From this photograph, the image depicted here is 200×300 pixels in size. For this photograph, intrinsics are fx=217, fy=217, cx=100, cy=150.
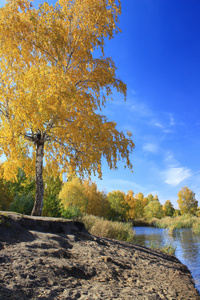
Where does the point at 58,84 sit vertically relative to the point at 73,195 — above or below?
above

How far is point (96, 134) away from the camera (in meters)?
8.94

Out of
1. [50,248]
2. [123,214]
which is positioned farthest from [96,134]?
[123,214]

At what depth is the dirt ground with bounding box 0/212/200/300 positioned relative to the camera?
10.8ft

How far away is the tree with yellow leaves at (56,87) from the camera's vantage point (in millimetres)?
7938

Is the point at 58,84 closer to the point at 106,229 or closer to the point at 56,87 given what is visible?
the point at 56,87

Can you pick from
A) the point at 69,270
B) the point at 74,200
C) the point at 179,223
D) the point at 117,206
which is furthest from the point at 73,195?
the point at 69,270

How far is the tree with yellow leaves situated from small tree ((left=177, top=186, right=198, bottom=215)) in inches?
2284

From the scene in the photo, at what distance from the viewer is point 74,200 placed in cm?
3025

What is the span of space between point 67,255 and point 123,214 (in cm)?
4827

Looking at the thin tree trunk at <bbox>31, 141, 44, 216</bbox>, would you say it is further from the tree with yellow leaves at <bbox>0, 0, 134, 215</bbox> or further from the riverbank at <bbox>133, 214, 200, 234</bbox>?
the riverbank at <bbox>133, 214, 200, 234</bbox>

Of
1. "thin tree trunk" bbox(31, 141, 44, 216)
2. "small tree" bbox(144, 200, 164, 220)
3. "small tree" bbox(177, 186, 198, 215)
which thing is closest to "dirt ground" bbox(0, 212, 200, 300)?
"thin tree trunk" bbox(31, 141, 44, 216)

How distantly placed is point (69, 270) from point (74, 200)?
26739 mm

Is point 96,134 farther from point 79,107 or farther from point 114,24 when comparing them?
point 114,24

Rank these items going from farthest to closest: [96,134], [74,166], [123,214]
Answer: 1. [123,214]
2. [74,166]
3. [96,134]
